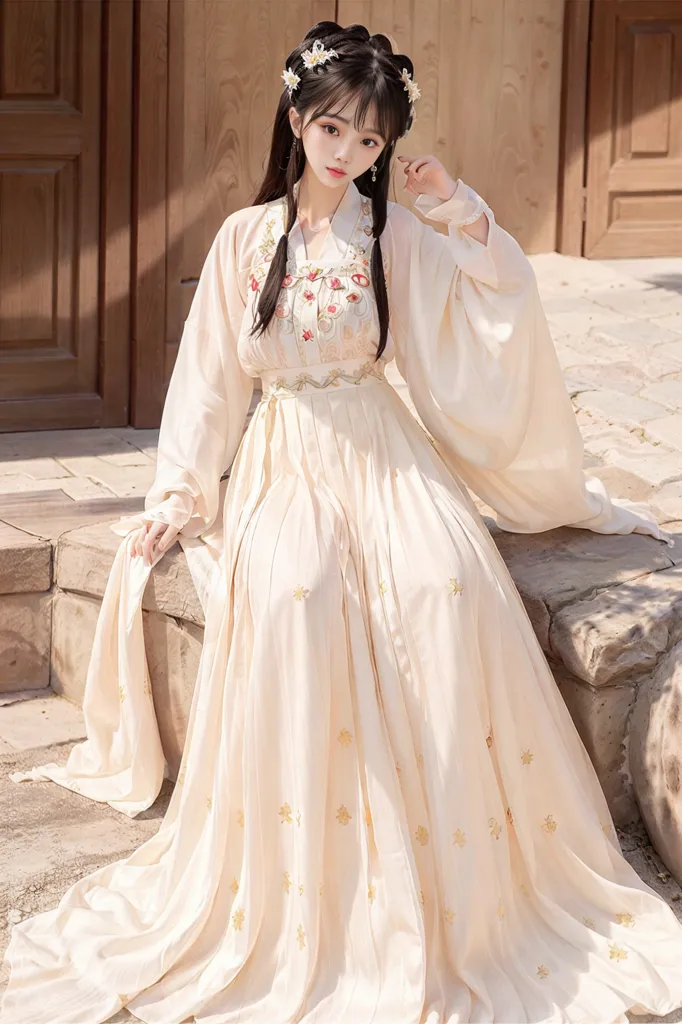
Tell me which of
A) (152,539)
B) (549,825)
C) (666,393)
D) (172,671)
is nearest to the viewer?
(549,825)

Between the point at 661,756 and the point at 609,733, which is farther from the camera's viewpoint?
the point at 609,733

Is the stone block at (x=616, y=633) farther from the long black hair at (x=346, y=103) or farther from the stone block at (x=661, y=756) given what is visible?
the long black hair at (x=346, y=103)

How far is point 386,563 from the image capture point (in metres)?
2.80

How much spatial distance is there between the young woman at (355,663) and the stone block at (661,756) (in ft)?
0.42

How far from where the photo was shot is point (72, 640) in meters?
3.85

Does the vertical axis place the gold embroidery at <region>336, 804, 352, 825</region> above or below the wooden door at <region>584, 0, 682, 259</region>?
below

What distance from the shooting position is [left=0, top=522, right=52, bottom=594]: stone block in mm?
3809

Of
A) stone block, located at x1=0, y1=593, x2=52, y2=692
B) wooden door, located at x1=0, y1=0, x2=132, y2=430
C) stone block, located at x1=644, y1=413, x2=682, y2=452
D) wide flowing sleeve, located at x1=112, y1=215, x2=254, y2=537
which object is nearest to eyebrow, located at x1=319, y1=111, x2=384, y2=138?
wide flowing sleeve, located at x1=112, y1=215, x2=254, y2=537

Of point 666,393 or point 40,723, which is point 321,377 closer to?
point 40,723

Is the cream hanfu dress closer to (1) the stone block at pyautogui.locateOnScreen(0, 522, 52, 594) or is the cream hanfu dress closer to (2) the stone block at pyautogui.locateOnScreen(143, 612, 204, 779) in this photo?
(2) the stone block at pyautogui.locateOnScreen(143, 612, 204, 779)

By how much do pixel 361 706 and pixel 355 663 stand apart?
0.28 ft

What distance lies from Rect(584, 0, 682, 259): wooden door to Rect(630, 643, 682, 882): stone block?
377cm

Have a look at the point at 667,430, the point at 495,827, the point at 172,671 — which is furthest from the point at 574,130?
the point at 495,827

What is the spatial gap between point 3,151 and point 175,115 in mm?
643
